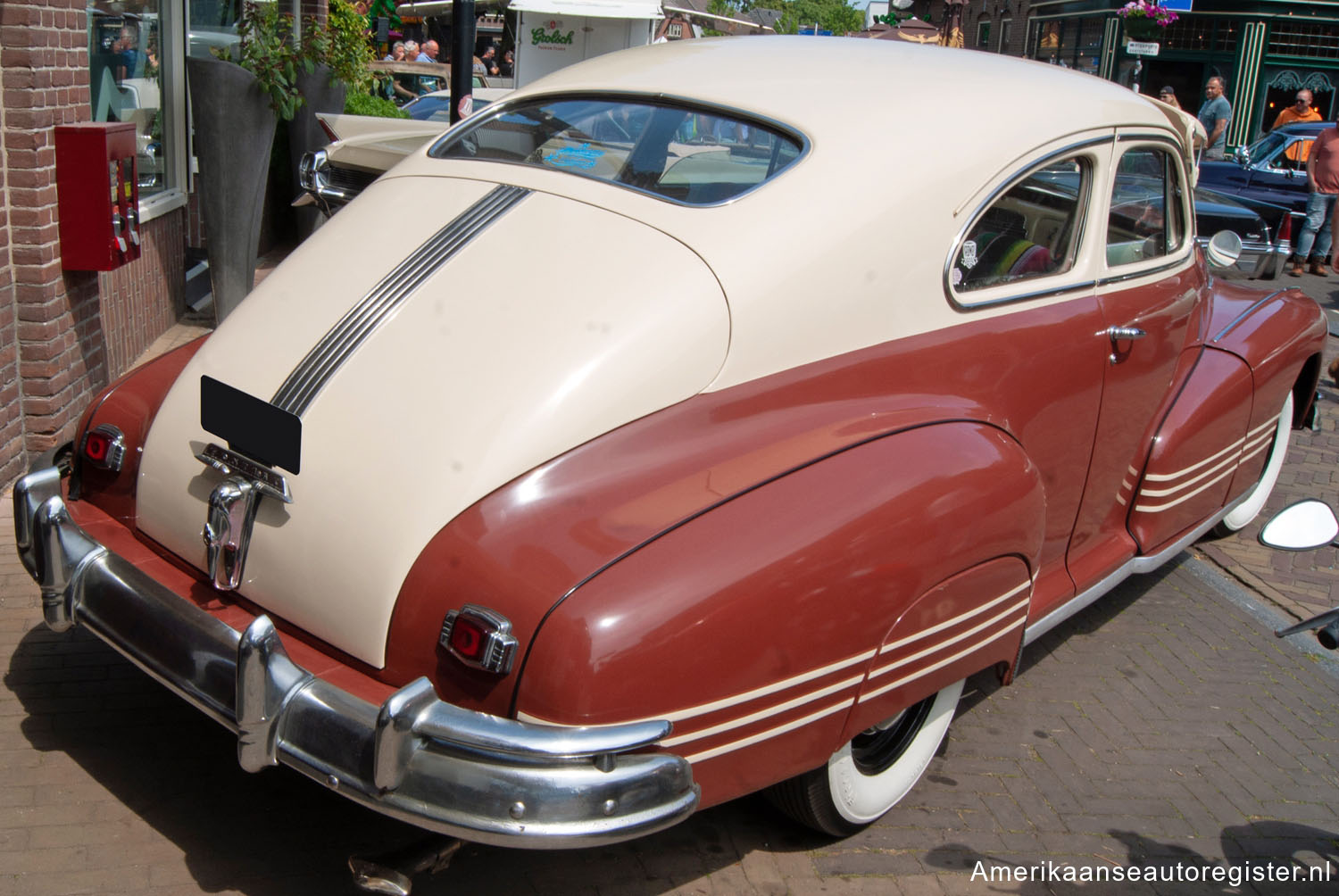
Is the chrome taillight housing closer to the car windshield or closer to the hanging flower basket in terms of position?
the car windshield

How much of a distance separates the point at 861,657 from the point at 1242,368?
2.44 meters

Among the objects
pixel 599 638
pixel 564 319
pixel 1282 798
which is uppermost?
pixel 564 319

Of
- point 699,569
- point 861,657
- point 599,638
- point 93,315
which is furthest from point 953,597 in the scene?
point 93,315

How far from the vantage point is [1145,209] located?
4.11 m

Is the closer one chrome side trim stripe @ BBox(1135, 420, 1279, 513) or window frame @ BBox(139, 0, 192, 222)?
chrome side trim stripe @ BBox(1135, 420, 1279, 513)

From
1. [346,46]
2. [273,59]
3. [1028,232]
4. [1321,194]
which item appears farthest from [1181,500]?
[1321,194]

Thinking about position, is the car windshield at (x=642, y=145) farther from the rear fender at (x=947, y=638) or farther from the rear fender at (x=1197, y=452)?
the rear fender at (x=1197, y=452)

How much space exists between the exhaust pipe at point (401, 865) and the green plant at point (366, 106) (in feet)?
28.5

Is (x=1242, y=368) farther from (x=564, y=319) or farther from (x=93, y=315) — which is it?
(x=93, y=315)

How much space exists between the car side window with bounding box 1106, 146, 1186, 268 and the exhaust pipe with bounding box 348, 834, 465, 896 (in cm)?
265

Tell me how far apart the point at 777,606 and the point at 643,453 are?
45 cm

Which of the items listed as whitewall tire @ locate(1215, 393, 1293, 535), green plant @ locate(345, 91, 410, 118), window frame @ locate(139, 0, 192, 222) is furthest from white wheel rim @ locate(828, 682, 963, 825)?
green plant @ locate(345, 91, 410, 118)

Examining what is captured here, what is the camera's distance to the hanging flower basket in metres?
23.7

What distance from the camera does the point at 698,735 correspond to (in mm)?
2428
